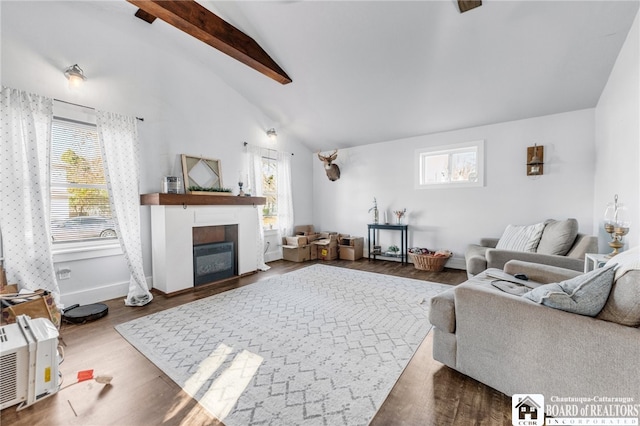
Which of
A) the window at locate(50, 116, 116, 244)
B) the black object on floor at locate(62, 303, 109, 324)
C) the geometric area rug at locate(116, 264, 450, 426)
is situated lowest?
the geometric area rug at locate(116, 264, 450, 426)

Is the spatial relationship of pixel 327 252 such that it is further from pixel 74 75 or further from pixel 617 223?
pixel 74 75

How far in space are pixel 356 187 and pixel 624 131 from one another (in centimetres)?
408

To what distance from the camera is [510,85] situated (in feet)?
11.7

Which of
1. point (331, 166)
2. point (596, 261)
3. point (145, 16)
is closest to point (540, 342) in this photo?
point (596, 261)

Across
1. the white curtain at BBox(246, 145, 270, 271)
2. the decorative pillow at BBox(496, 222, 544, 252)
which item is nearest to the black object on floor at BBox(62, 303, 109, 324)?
the white curtain at BBox(246, 145, 270, 271)

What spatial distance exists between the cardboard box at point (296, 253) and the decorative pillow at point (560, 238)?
3.81m

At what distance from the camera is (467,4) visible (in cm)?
265

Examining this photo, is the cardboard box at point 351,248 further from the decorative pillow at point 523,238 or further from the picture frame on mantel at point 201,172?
the picture frame on mantel at point 201,172

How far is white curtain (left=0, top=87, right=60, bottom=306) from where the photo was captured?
2609mm

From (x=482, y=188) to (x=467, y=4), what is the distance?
2.81 m

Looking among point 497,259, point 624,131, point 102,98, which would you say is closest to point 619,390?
point 497,259

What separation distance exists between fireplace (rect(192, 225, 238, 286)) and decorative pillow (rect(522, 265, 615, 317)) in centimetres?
388

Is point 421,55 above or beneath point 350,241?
above

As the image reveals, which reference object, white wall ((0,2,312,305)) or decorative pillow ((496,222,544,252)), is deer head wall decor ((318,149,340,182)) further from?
decorative pillow ((496,222,544,252))
